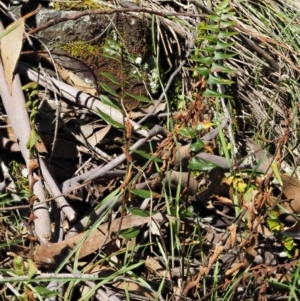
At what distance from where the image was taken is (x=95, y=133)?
9.78 feet

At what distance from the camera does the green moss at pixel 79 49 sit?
3156 millimetres

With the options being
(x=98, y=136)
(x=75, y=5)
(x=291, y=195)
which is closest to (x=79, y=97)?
(x=98, y=136)

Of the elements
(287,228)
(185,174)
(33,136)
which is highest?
(33,136)

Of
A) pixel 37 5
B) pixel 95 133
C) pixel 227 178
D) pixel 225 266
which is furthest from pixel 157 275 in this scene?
pixel 37 5

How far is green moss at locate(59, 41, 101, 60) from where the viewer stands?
3156 mm

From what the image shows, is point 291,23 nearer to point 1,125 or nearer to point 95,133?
point 95,133

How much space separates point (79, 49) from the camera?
316 cm

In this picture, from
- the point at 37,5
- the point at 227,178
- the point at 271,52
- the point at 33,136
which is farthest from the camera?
the point at 271,52

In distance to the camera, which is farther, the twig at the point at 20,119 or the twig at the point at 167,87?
the twig at the point at 167,87

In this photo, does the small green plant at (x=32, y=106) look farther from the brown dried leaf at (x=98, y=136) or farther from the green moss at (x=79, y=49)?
the green moss at (x=79, y=49)

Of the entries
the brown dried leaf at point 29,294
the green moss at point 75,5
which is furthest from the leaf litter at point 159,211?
the green moss at point 75,5

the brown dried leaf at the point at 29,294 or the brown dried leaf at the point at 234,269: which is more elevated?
the brown dried leaf at the point at 29,294

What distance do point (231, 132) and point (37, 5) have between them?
3.37ft

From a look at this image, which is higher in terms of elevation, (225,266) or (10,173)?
(10,173)
